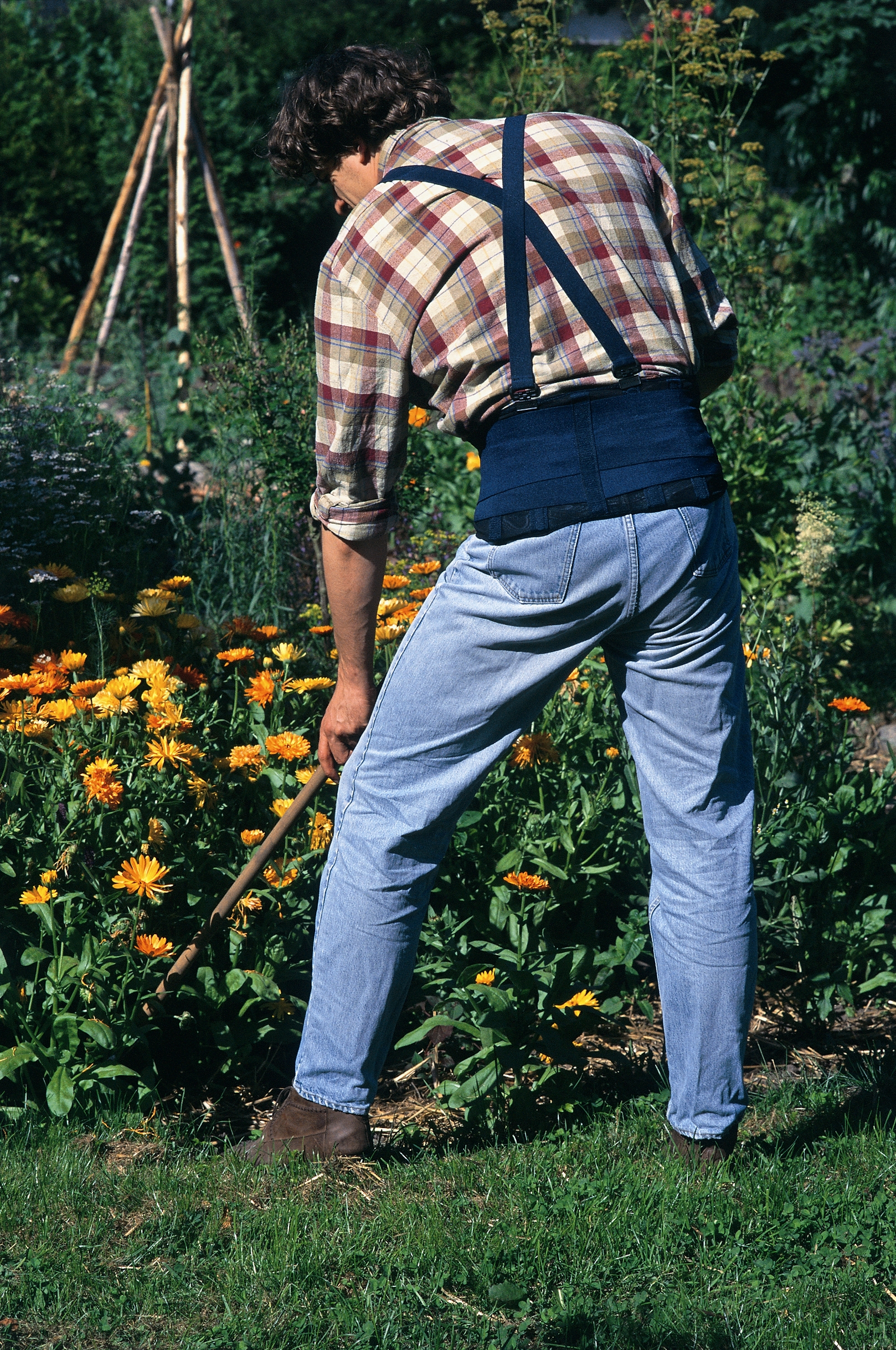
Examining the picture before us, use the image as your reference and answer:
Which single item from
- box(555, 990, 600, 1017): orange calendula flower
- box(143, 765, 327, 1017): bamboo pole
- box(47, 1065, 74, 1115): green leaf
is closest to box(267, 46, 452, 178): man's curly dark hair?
box(143, 765, 327, 1017): bamboo pole

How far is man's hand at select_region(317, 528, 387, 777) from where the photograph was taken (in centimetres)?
203

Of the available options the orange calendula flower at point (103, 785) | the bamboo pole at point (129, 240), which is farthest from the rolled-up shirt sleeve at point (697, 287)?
the bamboo pole at point (129, 240)

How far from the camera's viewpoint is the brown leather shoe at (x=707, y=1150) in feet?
7.26

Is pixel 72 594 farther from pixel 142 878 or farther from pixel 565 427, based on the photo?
pixel 565 427

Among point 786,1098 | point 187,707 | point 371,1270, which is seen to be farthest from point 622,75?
point 371,1270

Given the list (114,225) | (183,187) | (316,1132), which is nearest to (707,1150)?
(316,1132)

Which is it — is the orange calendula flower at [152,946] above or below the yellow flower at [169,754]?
below

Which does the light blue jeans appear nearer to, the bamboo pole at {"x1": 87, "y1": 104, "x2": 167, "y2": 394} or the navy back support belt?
the navy back support belt

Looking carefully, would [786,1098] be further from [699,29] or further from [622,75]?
[622,75]

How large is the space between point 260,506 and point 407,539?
604 mm

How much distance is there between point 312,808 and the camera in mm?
2730

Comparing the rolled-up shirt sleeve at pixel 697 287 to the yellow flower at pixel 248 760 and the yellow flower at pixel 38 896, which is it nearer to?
the yellow flower at pixel 248 760

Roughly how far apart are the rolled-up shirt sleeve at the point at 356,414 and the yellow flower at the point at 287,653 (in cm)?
95

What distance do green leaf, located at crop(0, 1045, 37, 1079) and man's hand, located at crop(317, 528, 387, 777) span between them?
79 centimetres
